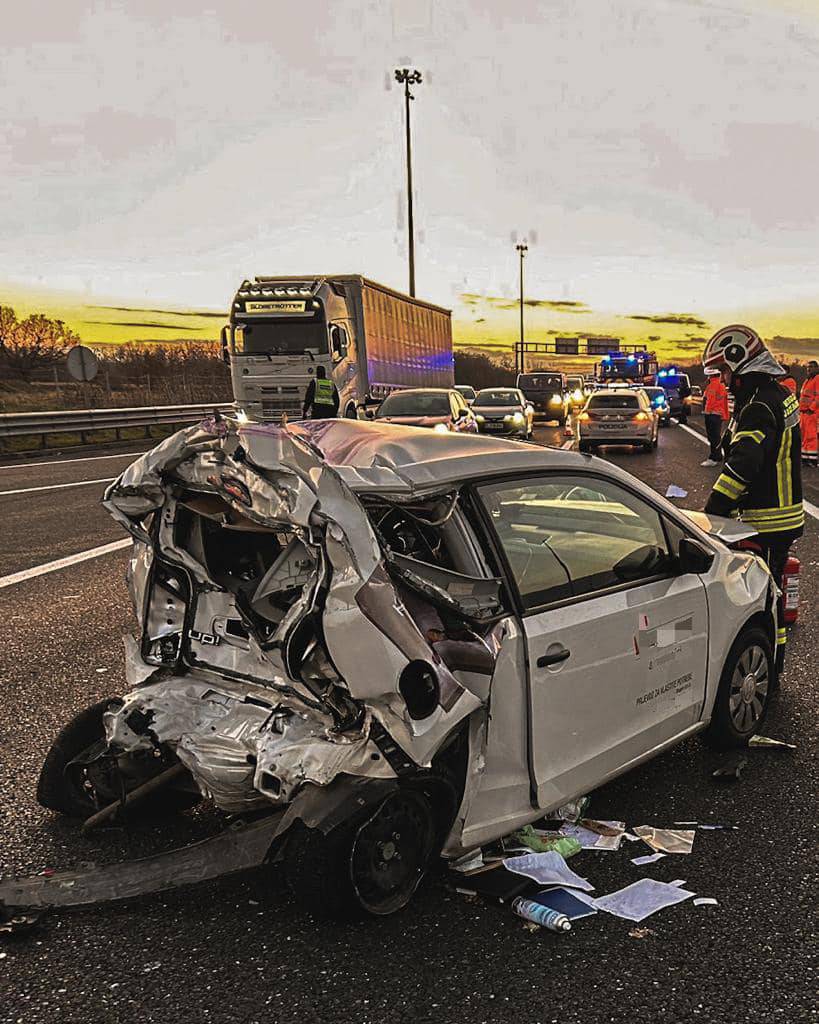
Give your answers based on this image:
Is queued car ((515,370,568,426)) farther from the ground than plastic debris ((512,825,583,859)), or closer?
farther from the ground

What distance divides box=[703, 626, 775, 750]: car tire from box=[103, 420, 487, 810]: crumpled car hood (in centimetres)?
168

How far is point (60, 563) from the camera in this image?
351 inches

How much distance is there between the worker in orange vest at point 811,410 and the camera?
16.1 m

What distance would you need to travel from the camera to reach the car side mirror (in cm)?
386

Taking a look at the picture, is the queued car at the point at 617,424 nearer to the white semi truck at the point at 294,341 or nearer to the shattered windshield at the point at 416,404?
the shattered windshield at the point at 416,404

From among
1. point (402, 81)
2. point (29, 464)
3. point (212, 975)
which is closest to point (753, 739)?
point (212, 975)

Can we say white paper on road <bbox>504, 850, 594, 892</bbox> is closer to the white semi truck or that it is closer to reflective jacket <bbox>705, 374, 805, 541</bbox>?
reflective jacket <bbox>705, 374, 805, 541</bbox>

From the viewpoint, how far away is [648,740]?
3717 millimetres

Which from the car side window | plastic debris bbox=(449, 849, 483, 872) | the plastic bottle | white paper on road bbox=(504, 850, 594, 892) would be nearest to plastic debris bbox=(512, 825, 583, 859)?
white paper on road bbox=(504, 850, 594, 892)

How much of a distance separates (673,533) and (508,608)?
1203 millimetres

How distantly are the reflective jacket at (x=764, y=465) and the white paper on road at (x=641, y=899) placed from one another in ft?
8.38

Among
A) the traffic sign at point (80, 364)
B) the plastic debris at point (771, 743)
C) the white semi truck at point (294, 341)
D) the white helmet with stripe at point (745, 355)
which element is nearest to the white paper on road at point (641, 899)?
the plastic debris at point (771, 743)

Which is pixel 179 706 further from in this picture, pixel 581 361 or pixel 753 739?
pixel 581 361

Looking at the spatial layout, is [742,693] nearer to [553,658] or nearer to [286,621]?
[553,658]
